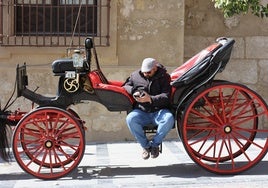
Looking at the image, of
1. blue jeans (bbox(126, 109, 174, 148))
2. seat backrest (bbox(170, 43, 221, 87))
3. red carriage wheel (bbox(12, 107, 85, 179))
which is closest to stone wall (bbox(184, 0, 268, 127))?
seat backrest (bbox(170, 43, 221, 87))

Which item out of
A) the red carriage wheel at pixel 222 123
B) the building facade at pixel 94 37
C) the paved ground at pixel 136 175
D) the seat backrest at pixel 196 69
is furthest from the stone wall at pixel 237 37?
the seat backrest at pixel 196 69

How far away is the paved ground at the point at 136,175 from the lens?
18.9 feet

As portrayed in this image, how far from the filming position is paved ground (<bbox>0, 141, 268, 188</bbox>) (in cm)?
577

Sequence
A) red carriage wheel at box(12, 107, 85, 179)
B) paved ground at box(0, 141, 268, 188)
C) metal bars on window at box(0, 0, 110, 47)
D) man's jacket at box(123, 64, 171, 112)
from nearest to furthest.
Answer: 1. paved ground at box(0, 141, 268, 188)
2. red carriage wheel at box(12, 107, 85, 179)
3. man's jacket at box(123, 64, 171, 112)
4. metal bars on window at box(0, 0, 110, 47)

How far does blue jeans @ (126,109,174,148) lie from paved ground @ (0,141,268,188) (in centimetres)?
40

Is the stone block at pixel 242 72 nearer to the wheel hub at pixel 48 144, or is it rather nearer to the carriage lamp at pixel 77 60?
the carriage lamp at pixel 77 60

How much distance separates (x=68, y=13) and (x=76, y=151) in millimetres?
3141

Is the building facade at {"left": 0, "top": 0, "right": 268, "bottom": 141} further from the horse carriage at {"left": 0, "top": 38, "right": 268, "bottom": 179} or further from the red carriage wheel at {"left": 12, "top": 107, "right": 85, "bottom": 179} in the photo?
the red carriage wheel at {"left": 12, "top": 107, "right": 85, "bottom": 179}

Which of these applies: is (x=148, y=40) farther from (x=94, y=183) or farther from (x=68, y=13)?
(x=94, y=183)

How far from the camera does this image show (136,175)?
6.17m

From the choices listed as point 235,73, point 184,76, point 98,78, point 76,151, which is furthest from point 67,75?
point 235,73

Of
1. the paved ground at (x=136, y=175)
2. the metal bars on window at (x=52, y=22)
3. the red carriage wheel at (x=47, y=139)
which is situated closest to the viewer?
the paved ground at (x=136, y=175)

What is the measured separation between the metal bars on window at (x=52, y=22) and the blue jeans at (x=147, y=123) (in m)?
2.60

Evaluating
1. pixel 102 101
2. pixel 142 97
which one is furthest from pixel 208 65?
pixel 102 101
